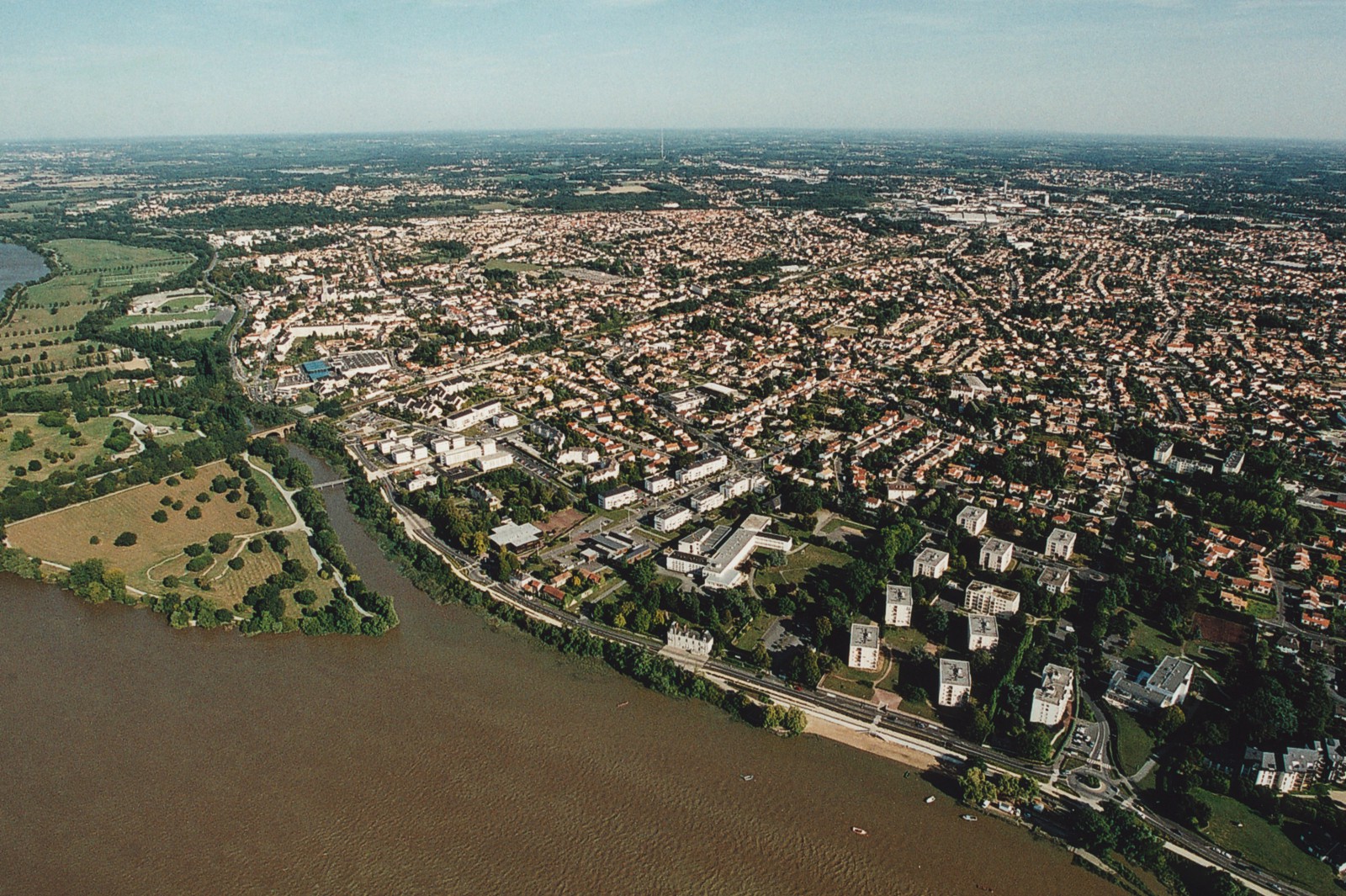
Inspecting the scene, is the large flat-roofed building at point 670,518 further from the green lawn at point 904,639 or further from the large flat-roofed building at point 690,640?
the green lawn at point 904,639

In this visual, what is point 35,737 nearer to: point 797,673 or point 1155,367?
point 797,673

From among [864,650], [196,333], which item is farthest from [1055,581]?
[196,333]

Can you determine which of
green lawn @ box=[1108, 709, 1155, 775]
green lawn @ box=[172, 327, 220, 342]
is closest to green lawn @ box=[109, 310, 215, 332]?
green lawn @ box=[172, 327, 220, 342]

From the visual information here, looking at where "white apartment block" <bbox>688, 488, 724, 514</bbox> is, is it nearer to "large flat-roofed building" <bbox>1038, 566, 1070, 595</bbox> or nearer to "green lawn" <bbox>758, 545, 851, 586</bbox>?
"green lawn" <bbox>758, 545, 851, 586</bbox>

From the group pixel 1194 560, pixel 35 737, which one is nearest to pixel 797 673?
pixel 1194 560

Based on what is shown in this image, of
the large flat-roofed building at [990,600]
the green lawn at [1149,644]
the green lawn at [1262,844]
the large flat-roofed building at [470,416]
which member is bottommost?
the green lawn at [1262,844]

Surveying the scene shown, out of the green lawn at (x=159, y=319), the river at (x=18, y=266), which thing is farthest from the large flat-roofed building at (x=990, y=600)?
the river at (x=18, y=266)
